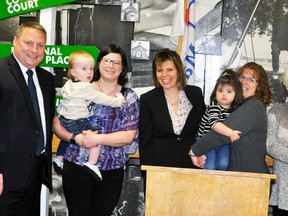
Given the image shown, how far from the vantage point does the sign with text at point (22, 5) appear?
11.0ft

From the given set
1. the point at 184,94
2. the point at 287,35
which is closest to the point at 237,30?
the point at 287,35

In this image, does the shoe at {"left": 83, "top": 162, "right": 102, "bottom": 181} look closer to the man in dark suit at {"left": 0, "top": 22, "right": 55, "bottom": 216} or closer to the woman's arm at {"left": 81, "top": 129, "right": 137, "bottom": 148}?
the woman's arm at {"left": 81, "top": 129, "right": 137, "bottom": 148}

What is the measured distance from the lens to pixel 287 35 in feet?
12.9

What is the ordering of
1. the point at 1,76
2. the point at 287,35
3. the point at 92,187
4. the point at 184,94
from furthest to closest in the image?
the point at 287,35 < the point at 184,94 < the point at 92,187 < the point at 1,76

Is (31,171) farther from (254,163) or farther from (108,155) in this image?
(254,163)

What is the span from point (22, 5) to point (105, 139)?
1.47m

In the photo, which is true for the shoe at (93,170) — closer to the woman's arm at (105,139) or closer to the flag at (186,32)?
the woman's arm at (105,139)

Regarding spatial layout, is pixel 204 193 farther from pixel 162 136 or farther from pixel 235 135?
pixel 162 136

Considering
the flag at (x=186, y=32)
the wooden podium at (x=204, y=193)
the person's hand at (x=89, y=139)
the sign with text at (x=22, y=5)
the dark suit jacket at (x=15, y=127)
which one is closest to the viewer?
the wooden podium at (x=204, y=193)

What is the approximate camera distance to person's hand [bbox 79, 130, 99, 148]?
2.64 m

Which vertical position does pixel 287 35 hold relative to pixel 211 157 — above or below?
above

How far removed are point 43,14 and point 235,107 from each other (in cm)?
179

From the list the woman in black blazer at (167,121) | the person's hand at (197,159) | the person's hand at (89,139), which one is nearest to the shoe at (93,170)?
the person's hand at (89,139)

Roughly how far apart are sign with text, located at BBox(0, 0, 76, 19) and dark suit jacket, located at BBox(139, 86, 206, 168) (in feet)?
3.77
